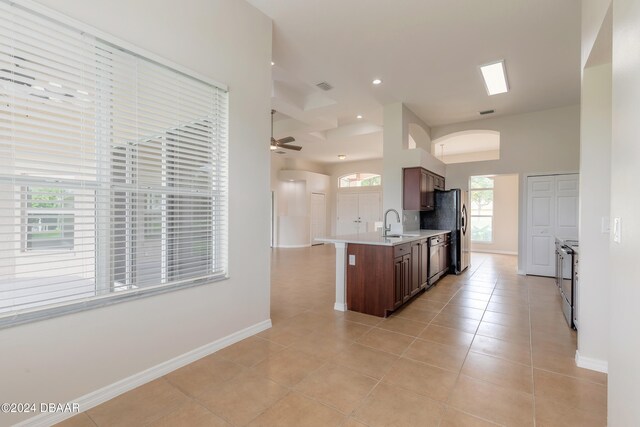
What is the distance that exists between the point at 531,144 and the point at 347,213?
627 centimetres

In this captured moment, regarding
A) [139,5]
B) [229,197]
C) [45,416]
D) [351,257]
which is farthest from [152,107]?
[351,257]

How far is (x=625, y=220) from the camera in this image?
1224 mm

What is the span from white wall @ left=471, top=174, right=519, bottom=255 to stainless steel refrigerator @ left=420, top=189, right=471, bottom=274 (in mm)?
3748

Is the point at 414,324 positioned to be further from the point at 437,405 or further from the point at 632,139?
the point at 632,139

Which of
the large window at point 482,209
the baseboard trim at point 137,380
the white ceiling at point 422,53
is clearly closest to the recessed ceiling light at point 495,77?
the white ceiling at point 422,53

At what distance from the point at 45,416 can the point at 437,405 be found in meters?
2.35

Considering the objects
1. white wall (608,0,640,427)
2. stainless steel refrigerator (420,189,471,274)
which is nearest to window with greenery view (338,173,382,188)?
stainless steel refrigerator (420,189,471,274)

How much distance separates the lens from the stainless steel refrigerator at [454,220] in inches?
233

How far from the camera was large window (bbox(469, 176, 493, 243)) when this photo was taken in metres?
9.41

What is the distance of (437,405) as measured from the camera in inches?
74.5

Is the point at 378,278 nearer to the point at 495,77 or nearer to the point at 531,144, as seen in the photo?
the point at 495,77

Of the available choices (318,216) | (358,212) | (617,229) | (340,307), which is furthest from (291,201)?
(617,229)

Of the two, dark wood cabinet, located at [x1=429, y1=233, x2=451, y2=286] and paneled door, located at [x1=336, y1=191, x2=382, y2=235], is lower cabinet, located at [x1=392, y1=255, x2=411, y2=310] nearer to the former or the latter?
dark wood cabinet, located at [x1=429, y1=233, x2=451, y2=286]

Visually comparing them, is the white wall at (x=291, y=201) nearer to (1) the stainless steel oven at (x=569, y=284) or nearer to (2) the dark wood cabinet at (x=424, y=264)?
(2) the dark wood cabinet at (x=424, y=264)
